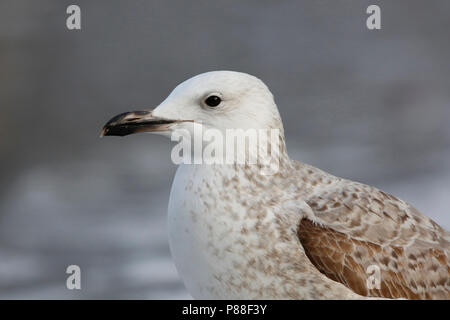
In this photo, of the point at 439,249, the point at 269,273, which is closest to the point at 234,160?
the point at 269,273

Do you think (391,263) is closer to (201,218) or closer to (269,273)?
(269,273)

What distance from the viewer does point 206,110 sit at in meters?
1.46

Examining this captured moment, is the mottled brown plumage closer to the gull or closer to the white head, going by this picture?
the gull

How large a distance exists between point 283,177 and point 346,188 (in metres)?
0.15

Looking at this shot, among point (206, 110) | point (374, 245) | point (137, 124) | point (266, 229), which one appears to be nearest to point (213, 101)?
point (206, 110)

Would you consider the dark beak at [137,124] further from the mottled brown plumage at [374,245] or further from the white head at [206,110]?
the mottled brown plumage at [374,245]

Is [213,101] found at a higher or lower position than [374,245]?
higher

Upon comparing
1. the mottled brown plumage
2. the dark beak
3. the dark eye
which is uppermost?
the dark eye

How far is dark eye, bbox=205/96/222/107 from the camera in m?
1.46

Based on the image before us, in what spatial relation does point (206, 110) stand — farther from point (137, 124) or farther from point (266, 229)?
point (266, 229)

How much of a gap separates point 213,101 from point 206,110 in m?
0.02

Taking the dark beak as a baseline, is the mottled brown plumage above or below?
below

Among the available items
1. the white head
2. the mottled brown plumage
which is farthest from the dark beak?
the mottled brown plumage

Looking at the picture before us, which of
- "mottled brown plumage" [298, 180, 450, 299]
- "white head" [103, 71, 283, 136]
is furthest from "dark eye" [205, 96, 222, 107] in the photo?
"mottled brown plumage" [298, 180, 450, 299]
